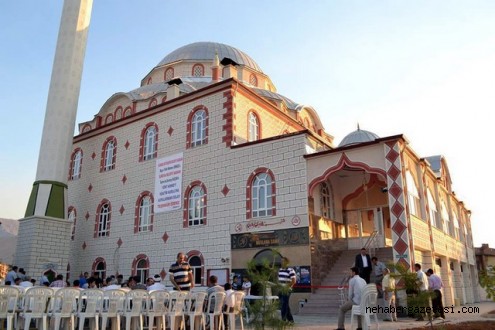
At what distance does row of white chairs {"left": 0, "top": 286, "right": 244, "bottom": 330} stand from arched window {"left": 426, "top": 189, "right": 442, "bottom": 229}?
1153cm

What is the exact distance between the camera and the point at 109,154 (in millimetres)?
21453

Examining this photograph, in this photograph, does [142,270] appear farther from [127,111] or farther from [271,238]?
[127,111]

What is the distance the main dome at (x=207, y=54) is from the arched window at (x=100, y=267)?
13166 millimetres

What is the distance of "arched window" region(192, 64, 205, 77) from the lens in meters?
26.0

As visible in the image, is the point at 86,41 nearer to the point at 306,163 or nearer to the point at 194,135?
the point at 194,135

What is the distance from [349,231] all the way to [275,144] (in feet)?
16.3

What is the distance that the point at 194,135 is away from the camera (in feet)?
58.9

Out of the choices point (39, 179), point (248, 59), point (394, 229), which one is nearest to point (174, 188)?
point (39, 179)

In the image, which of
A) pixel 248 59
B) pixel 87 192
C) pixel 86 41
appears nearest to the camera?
pixel 86 41

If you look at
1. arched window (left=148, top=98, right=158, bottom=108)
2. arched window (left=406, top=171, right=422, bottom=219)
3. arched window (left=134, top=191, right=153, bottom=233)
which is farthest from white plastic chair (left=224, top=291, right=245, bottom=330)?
arched window (left=148, top=98, right=158, bottom=108)

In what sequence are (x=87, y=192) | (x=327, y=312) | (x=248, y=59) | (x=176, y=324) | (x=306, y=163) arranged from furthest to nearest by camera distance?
(x=248, y=59), (x=87, y=192), (x=306, y=163), (x=327, y=312), (x=176, y=324)

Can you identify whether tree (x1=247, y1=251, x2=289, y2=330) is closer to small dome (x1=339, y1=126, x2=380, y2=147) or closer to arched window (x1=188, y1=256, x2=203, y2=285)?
arched window (x1=188, y1=256, x2=203, y2=285)

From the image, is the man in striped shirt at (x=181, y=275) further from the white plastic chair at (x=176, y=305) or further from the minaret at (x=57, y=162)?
the minaret at (x=57, y=162)

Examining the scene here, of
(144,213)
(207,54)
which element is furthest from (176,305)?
(207,54)
